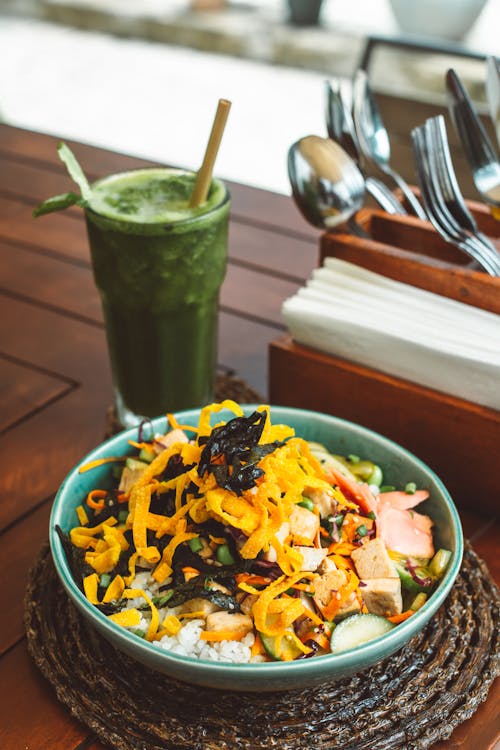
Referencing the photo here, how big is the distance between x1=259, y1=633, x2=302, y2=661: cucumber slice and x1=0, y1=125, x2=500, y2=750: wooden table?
18 centimetres

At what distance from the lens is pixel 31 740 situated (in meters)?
0.84

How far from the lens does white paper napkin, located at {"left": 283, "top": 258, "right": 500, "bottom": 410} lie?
1.08 meters

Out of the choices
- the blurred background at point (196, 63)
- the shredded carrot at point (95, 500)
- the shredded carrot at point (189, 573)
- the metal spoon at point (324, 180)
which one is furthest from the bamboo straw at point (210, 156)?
the blurred background at point (196, 63)

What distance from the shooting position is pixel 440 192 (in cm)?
129

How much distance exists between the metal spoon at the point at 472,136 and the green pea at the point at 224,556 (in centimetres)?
73

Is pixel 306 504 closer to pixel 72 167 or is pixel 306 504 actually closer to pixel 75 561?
pixel 75 561

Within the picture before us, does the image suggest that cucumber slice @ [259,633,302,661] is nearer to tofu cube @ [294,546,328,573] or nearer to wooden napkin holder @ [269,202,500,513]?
tofu cube @ [294,546,328,573]

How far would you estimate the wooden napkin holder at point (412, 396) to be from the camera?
1.11 metres

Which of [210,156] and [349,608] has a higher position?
[210,156]

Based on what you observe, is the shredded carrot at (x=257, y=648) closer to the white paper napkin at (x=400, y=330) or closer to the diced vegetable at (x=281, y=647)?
the diced vegetable at (x=281, y=647)

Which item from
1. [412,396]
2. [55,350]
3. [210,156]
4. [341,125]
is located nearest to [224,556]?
[412,396]

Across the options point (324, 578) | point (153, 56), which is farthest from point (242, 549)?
point (153, 56)

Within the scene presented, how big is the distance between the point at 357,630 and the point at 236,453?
0.72 feet

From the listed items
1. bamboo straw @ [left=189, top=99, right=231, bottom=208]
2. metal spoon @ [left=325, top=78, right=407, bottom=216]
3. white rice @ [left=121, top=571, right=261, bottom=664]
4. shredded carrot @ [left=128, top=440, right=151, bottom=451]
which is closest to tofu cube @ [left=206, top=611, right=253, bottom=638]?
white rice @ [left=121, top=571, right=261, bottom=664]
